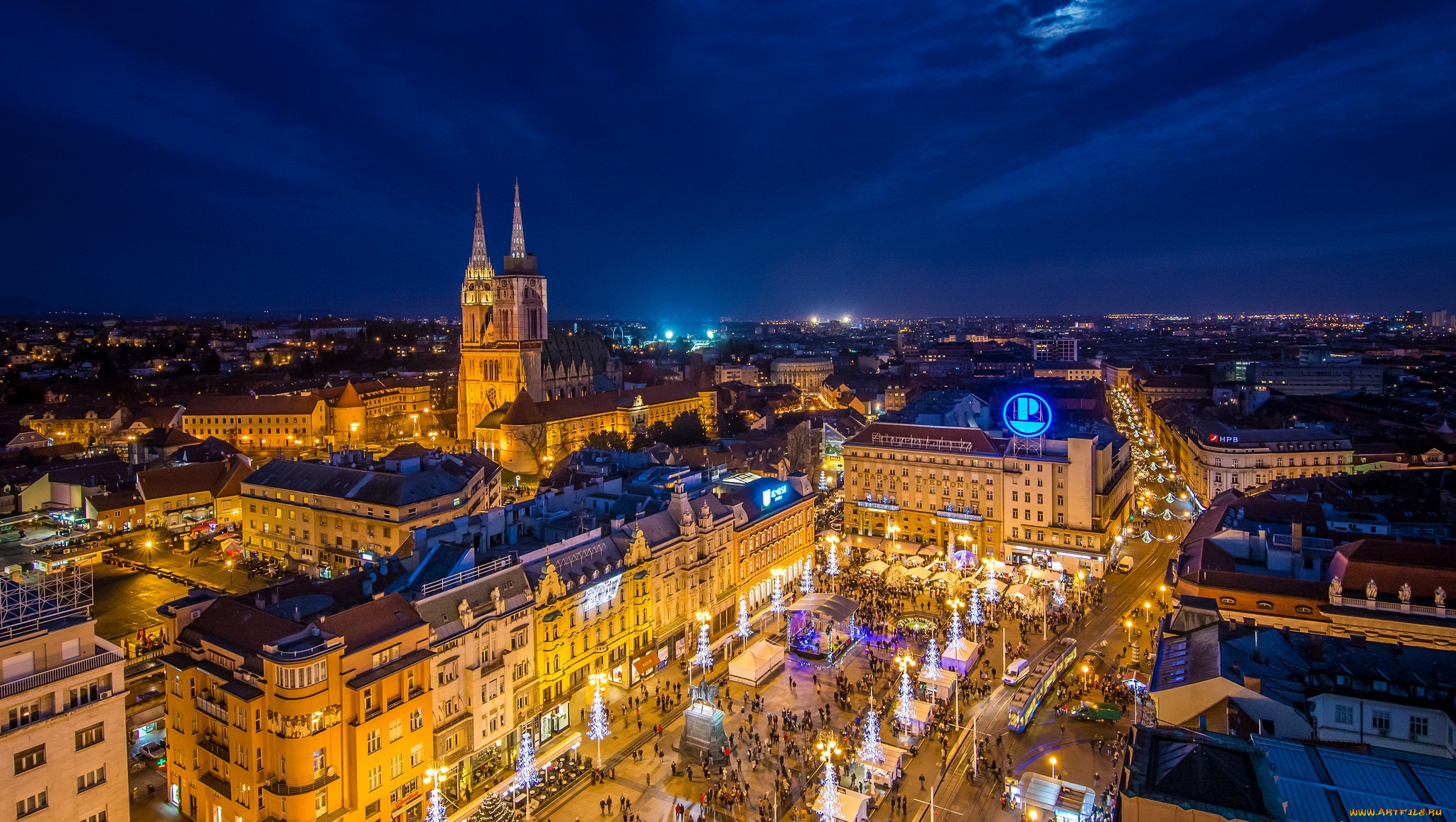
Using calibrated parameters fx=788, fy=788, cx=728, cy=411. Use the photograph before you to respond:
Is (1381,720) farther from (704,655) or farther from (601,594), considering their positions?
(601,594)

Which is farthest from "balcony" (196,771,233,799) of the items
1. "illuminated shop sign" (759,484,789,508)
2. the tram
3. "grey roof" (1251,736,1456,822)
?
"illuminated shop sign" (759,484,789,508)

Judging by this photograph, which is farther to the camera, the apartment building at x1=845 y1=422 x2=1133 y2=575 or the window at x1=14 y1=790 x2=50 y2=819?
the apartment building at x1=845 y1=422 x2=1133 y2=575

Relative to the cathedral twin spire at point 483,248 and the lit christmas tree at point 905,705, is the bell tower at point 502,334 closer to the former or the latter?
the cathedral twin spire at point 483,248

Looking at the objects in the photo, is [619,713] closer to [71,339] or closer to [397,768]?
[397,768]

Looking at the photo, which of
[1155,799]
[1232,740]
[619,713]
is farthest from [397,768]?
[1232,740]

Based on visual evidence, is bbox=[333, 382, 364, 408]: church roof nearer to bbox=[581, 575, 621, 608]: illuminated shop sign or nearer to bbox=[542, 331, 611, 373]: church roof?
bbox=[542, 331, 611, 373]: church roof

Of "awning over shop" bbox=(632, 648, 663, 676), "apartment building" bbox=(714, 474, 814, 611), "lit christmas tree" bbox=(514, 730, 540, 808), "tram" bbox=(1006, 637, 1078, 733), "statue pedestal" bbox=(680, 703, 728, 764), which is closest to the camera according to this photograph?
"lit christmas tree" bbox=(514, 730, 540, 808)

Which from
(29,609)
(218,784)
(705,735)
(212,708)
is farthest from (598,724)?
(29,609)
